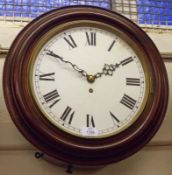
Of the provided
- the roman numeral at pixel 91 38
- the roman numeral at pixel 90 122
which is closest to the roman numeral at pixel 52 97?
the roman numeral at pixel 90 122

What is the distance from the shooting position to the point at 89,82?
115 centimetres

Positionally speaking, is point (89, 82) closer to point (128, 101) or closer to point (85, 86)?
point (85, 86)

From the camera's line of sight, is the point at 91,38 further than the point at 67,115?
Yes

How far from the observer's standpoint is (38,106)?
3.48ft

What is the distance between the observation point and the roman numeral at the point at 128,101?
44.8 inches

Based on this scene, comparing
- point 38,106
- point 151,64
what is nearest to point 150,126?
point 151,64

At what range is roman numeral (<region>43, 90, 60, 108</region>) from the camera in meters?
1.09

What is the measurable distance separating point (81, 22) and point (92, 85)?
0.21 m

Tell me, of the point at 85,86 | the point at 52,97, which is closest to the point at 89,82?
the point at 85,86

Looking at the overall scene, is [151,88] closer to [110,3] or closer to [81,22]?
[81,22]

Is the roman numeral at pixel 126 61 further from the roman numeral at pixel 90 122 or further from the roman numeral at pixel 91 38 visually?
the roman numeral at pixel 90 122

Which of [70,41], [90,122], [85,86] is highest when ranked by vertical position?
[70,41]

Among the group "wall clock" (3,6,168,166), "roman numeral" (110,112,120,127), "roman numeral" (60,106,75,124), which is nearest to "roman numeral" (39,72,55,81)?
"wall clock" (3,6,168,166)

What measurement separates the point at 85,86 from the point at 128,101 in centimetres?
14
